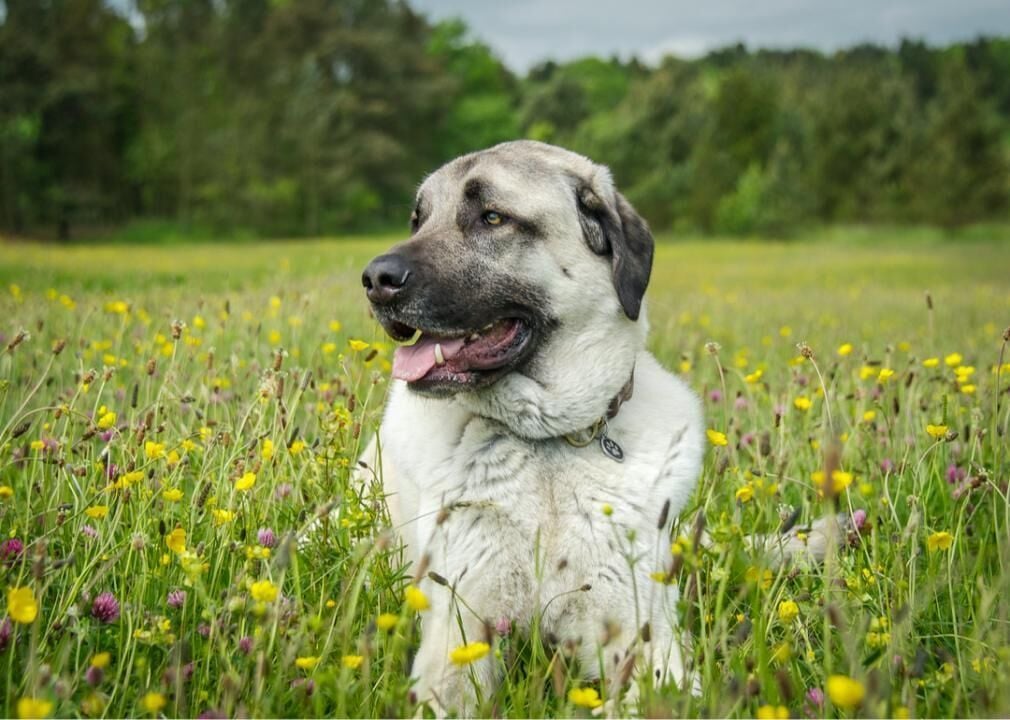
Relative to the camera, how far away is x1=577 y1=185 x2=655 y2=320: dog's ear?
3.17 meters

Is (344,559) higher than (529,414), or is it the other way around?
(529,414)

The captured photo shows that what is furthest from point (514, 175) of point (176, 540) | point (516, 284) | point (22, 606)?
point (22, 606)

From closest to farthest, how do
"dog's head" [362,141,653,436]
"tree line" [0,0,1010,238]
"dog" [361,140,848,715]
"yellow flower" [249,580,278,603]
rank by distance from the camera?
1. "yellow flower" [249,580,278,603]
2. "dog" [361,140,848,715]
3. "dog's head" [362,141,653,436]
4. "tree line" [0,0,1010,238]

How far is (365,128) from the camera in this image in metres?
43.9

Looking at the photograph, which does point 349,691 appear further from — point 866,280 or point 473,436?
point 866,280

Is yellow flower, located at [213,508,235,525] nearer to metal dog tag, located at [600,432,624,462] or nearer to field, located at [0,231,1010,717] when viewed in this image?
field, located at [0,231,1010,717]

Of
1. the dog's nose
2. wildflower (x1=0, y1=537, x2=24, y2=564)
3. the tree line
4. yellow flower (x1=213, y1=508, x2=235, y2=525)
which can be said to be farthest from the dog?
the tree line

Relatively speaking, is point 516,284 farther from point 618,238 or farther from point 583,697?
point 583,697

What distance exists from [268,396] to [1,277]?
8477 millimetres

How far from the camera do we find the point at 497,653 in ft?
8.02

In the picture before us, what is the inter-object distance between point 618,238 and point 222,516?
1.84 meters

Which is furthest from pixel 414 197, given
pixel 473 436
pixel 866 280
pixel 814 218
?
pixel 814 218

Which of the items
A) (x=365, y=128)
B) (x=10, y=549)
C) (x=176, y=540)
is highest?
(x=365, y=128)

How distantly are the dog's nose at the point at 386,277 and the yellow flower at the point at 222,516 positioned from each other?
970 mm
